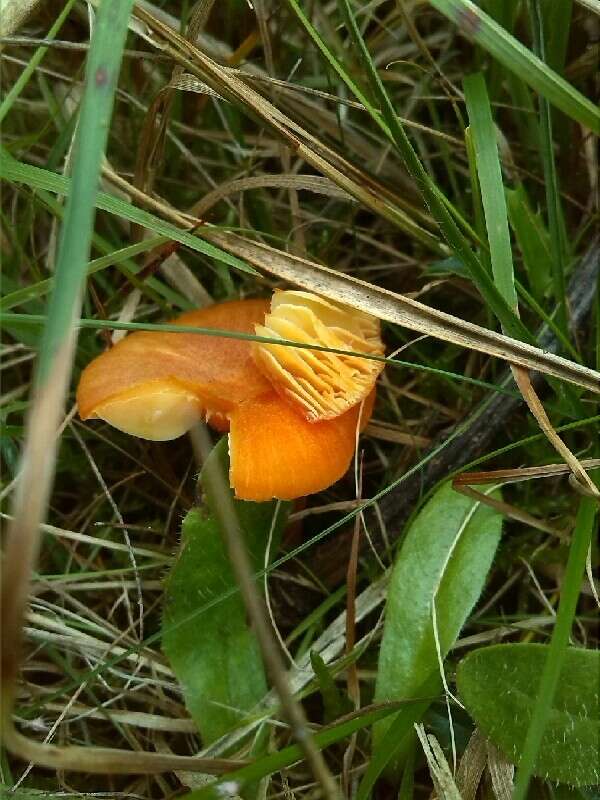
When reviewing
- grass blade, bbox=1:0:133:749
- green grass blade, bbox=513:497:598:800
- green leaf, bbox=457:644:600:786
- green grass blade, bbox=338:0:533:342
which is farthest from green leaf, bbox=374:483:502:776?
grass blade, bbox=1:0:133:749

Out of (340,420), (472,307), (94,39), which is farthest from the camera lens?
(472,307)

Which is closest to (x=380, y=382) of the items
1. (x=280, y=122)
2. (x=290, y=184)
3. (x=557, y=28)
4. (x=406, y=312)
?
(x=406, y=312)

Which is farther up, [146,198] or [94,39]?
[94,39]

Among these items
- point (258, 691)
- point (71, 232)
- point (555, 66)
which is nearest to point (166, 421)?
point (258, 691)

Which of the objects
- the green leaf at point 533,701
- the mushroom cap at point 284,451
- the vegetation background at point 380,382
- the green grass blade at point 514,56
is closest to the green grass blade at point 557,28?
the vegetation background at point 380,382

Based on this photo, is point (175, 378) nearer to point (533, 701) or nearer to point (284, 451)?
point (284, 451)

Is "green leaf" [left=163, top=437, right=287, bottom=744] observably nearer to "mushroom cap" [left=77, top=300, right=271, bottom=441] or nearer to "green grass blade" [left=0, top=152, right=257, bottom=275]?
"mushroom cap" [left=77, top=300, right=271, bottom=441]

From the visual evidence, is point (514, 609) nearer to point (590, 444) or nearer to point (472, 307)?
point (590, 444)
